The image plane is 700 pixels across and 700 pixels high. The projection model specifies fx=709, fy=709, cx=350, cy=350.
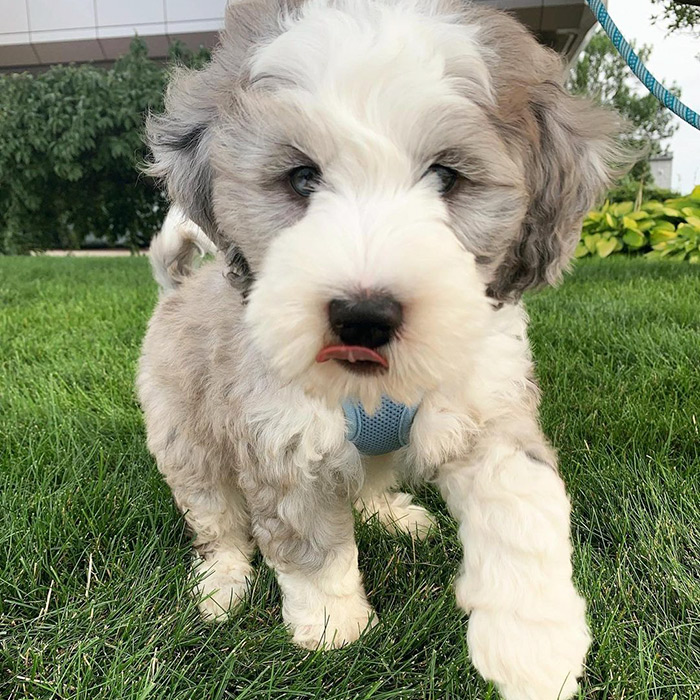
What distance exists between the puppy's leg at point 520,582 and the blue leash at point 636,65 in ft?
5.59

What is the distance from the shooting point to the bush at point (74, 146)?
12.6m

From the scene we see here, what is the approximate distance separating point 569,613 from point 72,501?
1.70m

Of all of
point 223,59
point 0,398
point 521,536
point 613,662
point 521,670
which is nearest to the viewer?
point 521,670

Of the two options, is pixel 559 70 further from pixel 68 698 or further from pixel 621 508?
pixel 68 698

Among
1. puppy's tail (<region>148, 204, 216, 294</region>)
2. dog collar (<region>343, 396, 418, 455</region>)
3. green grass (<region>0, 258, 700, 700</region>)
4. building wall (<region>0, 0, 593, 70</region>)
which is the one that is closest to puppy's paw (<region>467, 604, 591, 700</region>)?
green grass (<region>0, 258, 700, 700</region>)

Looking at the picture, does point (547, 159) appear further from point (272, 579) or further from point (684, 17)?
point (684, 17)

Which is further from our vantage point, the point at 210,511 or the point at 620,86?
the point at 620,86

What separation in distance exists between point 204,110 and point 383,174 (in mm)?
630

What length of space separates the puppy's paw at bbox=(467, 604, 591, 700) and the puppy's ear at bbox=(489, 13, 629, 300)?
0.82m

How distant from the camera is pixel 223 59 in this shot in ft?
6.31

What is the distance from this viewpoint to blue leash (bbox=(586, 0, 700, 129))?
262 centimetres

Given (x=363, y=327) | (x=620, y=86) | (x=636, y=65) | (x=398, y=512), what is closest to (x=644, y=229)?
(x=636, y=65)

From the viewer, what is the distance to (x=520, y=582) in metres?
1.56

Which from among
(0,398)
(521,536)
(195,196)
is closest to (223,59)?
(195,196)
